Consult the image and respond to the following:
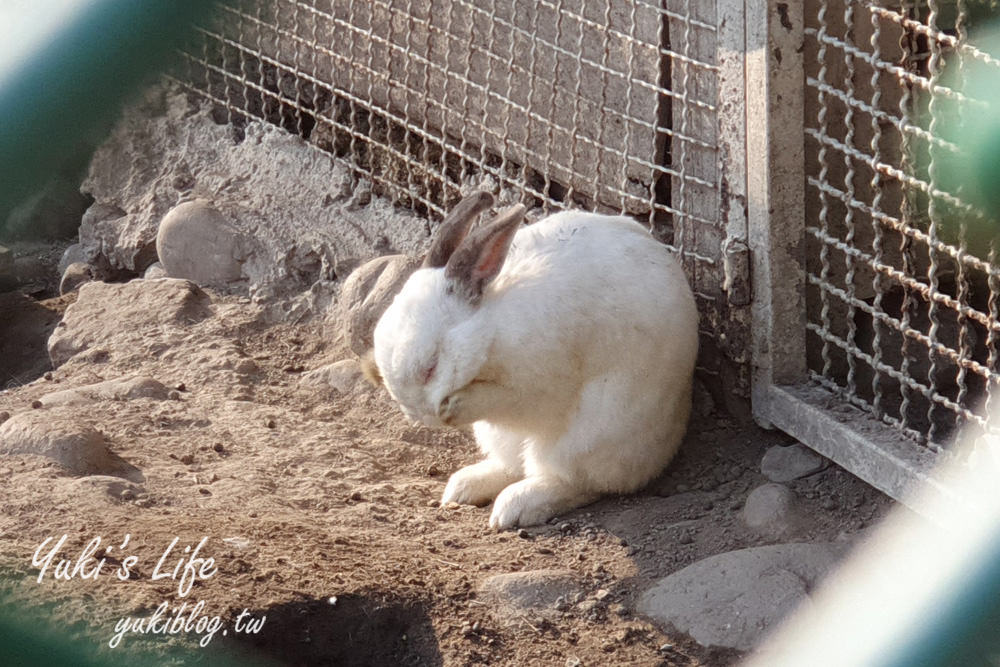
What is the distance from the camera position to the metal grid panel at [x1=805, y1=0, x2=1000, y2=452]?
324cm

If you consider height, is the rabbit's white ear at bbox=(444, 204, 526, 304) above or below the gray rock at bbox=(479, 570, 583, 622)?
above

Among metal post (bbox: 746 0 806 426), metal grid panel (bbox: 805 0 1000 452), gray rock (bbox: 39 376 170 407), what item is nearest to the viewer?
metal grid panel (bbox: 805 0 1000 452)

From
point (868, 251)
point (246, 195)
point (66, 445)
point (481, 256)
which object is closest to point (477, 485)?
point (481, 256)

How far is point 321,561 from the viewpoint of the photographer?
11.1ft

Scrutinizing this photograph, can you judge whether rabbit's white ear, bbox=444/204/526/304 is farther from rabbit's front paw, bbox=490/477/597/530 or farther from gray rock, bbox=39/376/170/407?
gray rock, bbox=39/376/170/407

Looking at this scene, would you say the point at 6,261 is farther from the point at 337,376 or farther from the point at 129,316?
the point at 337,376

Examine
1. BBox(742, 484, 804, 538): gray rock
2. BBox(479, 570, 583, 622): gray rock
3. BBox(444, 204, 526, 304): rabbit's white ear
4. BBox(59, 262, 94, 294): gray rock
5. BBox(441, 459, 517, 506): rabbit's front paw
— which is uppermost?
BBox(444, 204, 526, 304): rabbit's white ear

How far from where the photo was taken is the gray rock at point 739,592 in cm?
310

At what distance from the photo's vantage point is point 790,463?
3.89 metres

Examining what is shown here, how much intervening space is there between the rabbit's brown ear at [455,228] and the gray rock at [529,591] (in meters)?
0.97

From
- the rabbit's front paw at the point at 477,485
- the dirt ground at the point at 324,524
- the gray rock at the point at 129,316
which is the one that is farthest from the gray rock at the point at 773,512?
the gray rock at the point at 129,316

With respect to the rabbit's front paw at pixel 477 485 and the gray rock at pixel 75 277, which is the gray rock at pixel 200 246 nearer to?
the gray rock at pixel 75 277

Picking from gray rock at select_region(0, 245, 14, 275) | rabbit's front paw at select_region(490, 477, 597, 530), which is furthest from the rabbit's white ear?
gray rock at select_region(0, 245, 14, 275)

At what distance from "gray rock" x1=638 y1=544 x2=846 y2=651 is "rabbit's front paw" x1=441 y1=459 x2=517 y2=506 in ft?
2.66
